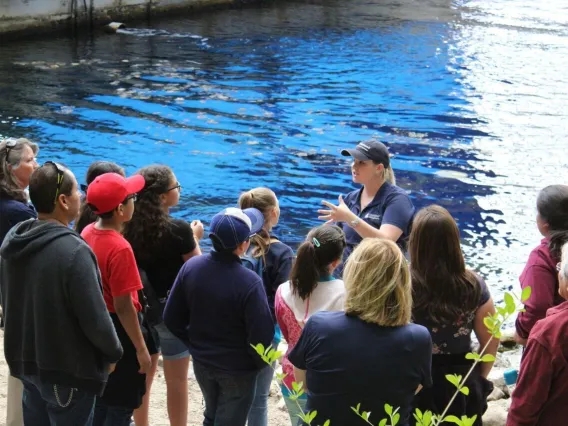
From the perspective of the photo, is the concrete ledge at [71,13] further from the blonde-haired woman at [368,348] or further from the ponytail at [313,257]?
the blonde-haired woman at [368,348]

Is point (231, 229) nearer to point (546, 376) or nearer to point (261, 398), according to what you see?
point (261, 398)

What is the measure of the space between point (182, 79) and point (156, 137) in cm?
433

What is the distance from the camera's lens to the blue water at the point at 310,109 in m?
11.0

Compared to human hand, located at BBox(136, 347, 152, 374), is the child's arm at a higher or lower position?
higher

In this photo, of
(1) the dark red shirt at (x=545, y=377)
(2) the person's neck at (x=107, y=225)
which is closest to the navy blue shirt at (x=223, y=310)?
(2) the person's neck at (x=107, y=225)

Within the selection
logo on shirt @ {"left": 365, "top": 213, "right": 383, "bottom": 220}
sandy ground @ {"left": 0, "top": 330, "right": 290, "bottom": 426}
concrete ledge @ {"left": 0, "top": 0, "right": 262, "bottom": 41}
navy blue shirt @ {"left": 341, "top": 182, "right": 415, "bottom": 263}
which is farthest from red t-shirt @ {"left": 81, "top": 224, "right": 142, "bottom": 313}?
concrete ledge @ {"left": 0, "top": 0, "right": 262, "bottom": 41}

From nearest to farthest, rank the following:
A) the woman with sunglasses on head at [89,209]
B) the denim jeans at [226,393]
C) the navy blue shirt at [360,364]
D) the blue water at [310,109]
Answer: the navy blue shirt at [360,364]
the denim jeans at [226,393]
the woman with sunglasses on head at [89,209]
the blue water at [310,109]

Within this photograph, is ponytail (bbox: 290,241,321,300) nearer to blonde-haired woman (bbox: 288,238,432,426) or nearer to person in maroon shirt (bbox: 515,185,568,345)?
blonde-haired woman (bbox: 288,238,432,426)

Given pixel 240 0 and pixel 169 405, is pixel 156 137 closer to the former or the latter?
pixel 169 405

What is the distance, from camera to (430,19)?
2647 cm

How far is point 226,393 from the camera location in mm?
3801

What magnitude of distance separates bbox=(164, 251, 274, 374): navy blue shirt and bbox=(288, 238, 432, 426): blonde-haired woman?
25.4 inches

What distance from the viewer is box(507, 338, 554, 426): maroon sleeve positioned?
306cm

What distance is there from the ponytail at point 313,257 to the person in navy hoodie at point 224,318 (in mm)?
179
